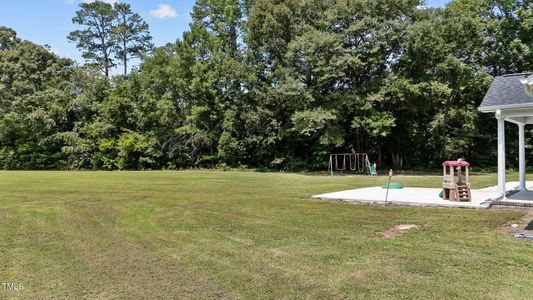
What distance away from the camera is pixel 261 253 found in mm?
5270

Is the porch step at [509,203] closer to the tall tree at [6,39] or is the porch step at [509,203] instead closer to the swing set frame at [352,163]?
the swing set frame at [352,163]

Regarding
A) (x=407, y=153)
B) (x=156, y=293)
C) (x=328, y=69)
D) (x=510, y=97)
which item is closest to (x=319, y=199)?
(x=510, y=97)

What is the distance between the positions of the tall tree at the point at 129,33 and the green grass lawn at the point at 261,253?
37.5m

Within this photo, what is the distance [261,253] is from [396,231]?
2.58m

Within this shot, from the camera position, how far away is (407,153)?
2695 centimetres

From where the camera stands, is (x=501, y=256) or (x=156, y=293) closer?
(x=156, y=293)

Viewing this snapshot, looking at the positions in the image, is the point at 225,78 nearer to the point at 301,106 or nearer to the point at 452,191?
the point at 301,106

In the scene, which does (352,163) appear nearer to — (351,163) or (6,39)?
(351,163)

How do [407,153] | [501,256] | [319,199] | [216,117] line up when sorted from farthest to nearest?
[216,117], [407,153], [319,199], [501,256]

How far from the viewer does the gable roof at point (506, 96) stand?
30.5 feet

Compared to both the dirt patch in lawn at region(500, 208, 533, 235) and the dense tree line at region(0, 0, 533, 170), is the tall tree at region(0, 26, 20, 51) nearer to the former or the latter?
the dense tree line at region(0, 0, 533, 170)

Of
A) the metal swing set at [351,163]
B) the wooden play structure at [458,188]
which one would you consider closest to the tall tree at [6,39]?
the metal swing set at [351,163]

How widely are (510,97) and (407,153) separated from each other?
57.9 feet

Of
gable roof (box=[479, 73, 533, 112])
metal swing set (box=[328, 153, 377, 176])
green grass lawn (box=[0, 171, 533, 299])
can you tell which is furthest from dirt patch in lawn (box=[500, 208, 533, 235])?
metal swing set (box=[328, 153, 377, 176])
